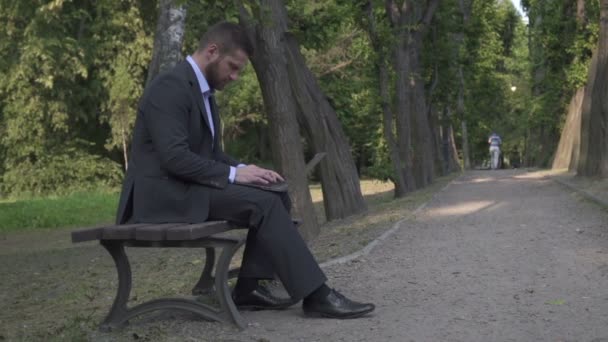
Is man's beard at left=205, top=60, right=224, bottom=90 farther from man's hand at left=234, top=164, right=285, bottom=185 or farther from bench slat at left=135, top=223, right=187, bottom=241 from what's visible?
bench slat at left=135, top=223, right=187, bottom=241

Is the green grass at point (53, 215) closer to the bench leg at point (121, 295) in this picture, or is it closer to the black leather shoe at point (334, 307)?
the bench leg at point (121, 295)

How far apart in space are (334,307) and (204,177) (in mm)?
1161

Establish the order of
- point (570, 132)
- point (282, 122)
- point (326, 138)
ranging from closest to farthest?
1. point (282, 122)
2. point (326, 138)
3. point (570, 132)

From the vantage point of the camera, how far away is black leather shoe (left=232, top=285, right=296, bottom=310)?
261 inches

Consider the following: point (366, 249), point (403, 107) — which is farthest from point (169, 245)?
point (403, 107)

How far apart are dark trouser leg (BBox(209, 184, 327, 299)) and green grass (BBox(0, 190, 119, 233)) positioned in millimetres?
16587

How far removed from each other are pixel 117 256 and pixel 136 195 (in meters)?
0.40

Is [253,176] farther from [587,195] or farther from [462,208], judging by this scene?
[587,195]

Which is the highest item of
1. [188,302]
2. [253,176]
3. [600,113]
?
[600,113]

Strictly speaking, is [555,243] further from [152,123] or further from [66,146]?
[66,146]

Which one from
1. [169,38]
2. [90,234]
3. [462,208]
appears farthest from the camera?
[462,208]

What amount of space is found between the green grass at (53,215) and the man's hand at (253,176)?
16.6 metres

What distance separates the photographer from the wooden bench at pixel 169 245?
557 cm

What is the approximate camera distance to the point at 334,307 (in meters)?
6.12
